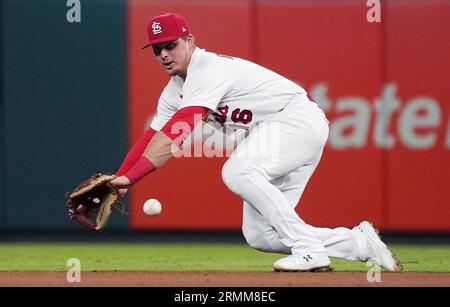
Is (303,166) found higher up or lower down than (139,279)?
higher up

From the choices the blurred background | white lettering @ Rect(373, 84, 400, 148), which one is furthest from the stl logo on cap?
white lettering @ Rect(373, 84, 400, 148)

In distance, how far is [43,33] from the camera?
29.5ft

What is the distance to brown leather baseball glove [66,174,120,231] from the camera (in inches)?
219

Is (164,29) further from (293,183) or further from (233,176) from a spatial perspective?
(293,183)

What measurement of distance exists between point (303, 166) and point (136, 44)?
135 inches

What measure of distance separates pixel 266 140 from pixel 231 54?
3348mm

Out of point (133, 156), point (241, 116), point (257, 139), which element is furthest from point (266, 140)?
point (133, 156)

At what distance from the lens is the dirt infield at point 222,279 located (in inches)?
206

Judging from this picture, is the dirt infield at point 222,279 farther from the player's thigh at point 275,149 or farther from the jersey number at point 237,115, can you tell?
the jersey number at point 237,115

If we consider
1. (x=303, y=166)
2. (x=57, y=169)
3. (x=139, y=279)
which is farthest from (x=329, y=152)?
(x=139, y=279)

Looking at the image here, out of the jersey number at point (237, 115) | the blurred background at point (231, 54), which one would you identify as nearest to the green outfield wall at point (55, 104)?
the blurred background at point (231, 54)

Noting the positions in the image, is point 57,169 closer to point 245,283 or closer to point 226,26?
point 226,26

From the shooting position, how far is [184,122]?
5.27 m

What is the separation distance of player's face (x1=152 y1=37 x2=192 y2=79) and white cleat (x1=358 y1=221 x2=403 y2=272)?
53.6 inches
